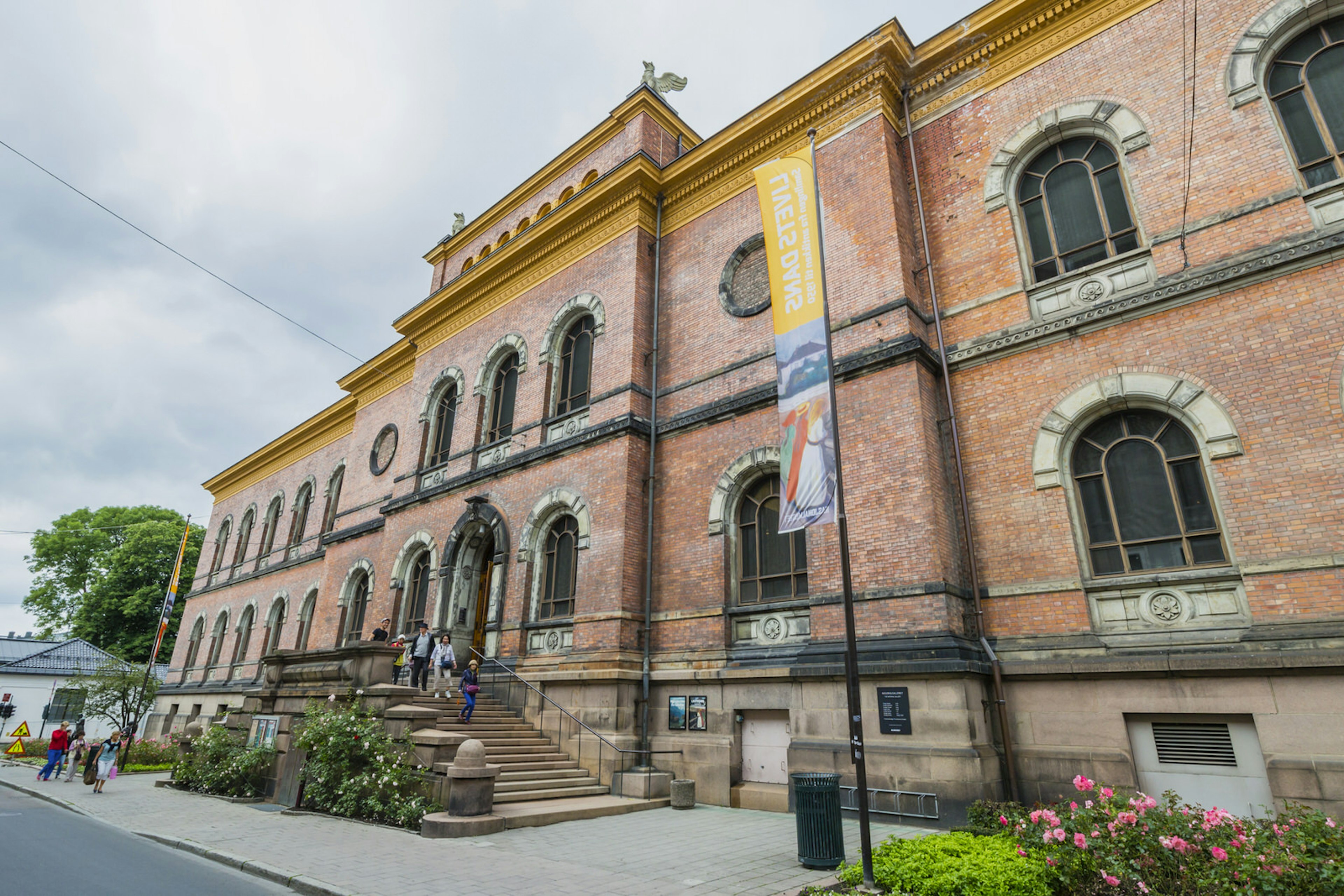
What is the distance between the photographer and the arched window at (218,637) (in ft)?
→ 107

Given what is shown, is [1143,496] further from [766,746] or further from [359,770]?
[359,770]

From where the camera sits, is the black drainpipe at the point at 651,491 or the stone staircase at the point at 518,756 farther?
the black drainpipe at the point at 651,491

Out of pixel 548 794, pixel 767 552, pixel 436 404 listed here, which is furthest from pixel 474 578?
pixel 767 552

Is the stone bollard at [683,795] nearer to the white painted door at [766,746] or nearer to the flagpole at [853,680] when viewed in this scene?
the white painted door at [766,746]

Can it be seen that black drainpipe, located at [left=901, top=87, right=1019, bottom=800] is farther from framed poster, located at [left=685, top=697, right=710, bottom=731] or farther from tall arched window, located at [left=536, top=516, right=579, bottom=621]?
tall arched window, located at [left=536, top=516, right=579, bottom=621]

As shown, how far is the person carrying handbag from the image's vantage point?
52.3 ft

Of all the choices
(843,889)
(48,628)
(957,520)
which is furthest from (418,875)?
(48,628)

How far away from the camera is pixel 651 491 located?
1571cm

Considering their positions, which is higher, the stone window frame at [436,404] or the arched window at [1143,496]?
the stone window frame at [436,404]

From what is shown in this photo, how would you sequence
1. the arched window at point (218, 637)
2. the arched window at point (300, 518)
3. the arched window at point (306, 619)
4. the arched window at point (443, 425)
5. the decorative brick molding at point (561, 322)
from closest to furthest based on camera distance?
the decorative brick molding at point (561, 322), the arched window at point (443, 425), the arched window at point (306, 619), the arched window at point (300, 518), the arched window at point (218, 637)

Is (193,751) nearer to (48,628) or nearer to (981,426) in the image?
(981,426)

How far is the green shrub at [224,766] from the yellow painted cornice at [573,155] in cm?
1615

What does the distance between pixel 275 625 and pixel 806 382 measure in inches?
1118

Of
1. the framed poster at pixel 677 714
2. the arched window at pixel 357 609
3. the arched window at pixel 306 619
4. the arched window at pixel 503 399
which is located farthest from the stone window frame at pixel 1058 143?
the arched window at pixel 306 619
